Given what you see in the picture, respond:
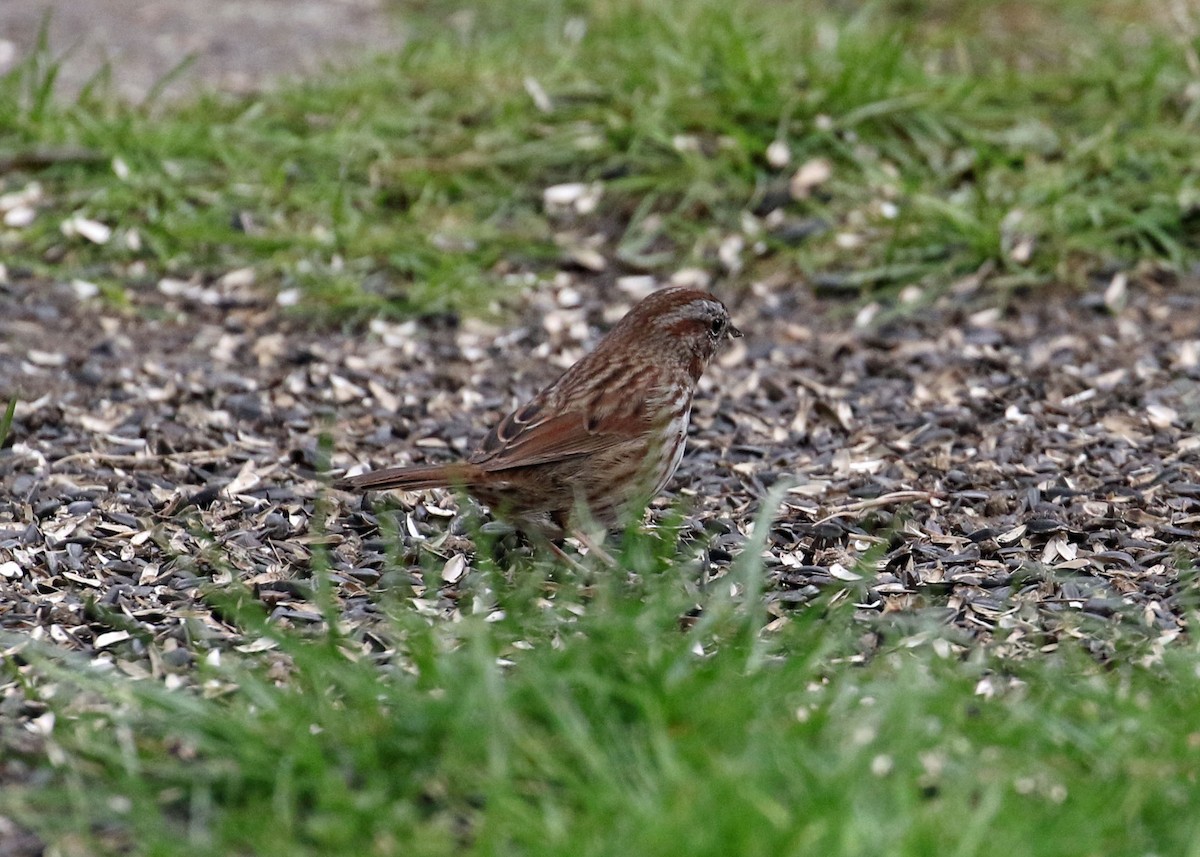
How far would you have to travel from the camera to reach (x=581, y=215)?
7566 mm

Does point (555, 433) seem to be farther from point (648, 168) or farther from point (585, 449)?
point (648, 168)

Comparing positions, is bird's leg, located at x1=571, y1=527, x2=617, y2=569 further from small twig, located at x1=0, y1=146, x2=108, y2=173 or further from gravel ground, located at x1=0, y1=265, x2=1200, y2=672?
small twig, located at x1=0, y1=146, x2=108, y2=173

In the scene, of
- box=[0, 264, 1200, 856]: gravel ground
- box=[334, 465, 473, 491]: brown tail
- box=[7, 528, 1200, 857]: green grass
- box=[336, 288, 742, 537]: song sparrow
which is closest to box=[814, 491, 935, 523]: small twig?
box=[0, 264, 1200, 856]: gravel ground

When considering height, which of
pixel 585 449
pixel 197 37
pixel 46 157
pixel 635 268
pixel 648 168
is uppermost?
pixel 197 37

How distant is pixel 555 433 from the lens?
5008 mm

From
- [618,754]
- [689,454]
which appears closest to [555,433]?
[689,454]

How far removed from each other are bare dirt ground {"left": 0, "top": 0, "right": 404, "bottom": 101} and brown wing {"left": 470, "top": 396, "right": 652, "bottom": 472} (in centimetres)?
408

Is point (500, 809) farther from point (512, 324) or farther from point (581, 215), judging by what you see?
point (581, 215)

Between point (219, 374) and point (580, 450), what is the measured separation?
1.92 metres

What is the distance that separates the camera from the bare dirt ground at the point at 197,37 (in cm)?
886

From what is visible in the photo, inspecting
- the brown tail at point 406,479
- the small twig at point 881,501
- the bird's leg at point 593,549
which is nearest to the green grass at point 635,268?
the bird's leg at point 593,549

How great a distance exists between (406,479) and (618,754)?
1.52 m

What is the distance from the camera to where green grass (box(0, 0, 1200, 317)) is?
7102mm

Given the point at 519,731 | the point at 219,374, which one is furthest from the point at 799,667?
the point at 219,374
